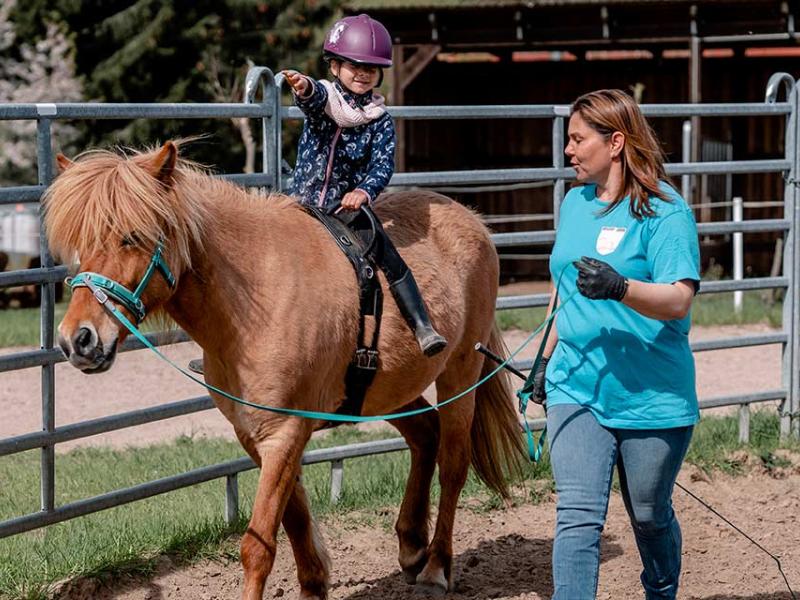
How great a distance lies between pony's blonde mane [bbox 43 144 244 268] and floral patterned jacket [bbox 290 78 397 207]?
33.5 inches

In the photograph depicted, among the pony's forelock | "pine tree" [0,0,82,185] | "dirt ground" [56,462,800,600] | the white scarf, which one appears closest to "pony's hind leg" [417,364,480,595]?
"dirt ground" [56,462,800,600]

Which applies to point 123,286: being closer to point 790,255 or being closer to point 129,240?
point 129,240

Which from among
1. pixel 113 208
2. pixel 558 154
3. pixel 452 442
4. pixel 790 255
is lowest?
pixel 452 442

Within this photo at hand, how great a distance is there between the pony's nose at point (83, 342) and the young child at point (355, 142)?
4.34 ft

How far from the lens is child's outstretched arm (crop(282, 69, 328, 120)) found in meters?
4.76

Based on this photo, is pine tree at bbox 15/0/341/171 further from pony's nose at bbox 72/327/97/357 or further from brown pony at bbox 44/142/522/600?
pony's nose at bbox 72/327/97/357

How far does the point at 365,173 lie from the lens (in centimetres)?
508

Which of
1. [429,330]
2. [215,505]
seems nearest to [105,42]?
[215,505]

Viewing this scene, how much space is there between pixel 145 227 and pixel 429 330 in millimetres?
Answer: 1331

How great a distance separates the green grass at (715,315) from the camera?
12703 millimetres

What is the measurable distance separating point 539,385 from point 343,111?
4.37ft

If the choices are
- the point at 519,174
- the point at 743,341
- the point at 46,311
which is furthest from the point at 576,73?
the point at 46,311

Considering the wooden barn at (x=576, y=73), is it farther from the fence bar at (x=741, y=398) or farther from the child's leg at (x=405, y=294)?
the child's leg at (x=405, y=294)

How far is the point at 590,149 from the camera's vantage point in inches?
158
